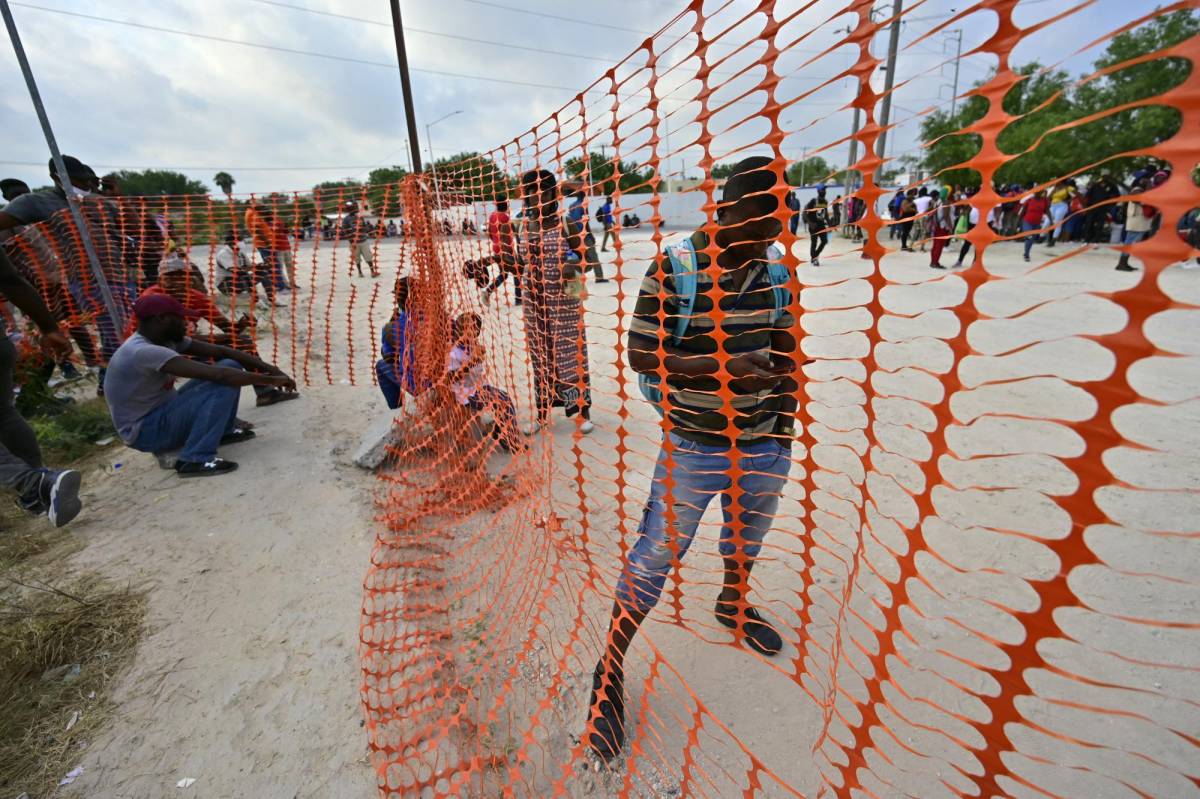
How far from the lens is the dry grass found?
2117 millimetres

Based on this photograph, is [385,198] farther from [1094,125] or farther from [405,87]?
[1094,125]

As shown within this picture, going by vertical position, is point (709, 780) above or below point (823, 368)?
below

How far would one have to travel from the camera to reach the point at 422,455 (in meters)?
4.13

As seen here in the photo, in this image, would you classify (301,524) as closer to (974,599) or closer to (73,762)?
(73,762)

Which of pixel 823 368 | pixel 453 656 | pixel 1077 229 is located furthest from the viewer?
pixel 1077 229

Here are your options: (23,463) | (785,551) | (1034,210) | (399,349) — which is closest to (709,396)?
(785,551)

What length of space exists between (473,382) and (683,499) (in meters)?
2.43

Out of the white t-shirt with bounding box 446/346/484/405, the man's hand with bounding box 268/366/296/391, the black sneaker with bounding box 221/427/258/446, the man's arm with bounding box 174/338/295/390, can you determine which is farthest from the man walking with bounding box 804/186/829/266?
the black sneaker with bounding box 221/427/258/446

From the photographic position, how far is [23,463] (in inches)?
138

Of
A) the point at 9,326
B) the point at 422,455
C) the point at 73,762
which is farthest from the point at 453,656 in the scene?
the point at 9,326

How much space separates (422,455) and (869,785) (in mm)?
3282

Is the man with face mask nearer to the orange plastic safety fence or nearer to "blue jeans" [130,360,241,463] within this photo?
"blue jeans" [130,360,241,463]

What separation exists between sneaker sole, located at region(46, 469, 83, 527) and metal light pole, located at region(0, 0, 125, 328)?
2551 millimetres

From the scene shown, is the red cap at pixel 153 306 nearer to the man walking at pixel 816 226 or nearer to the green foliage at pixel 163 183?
the man walking at pixel 816 226
